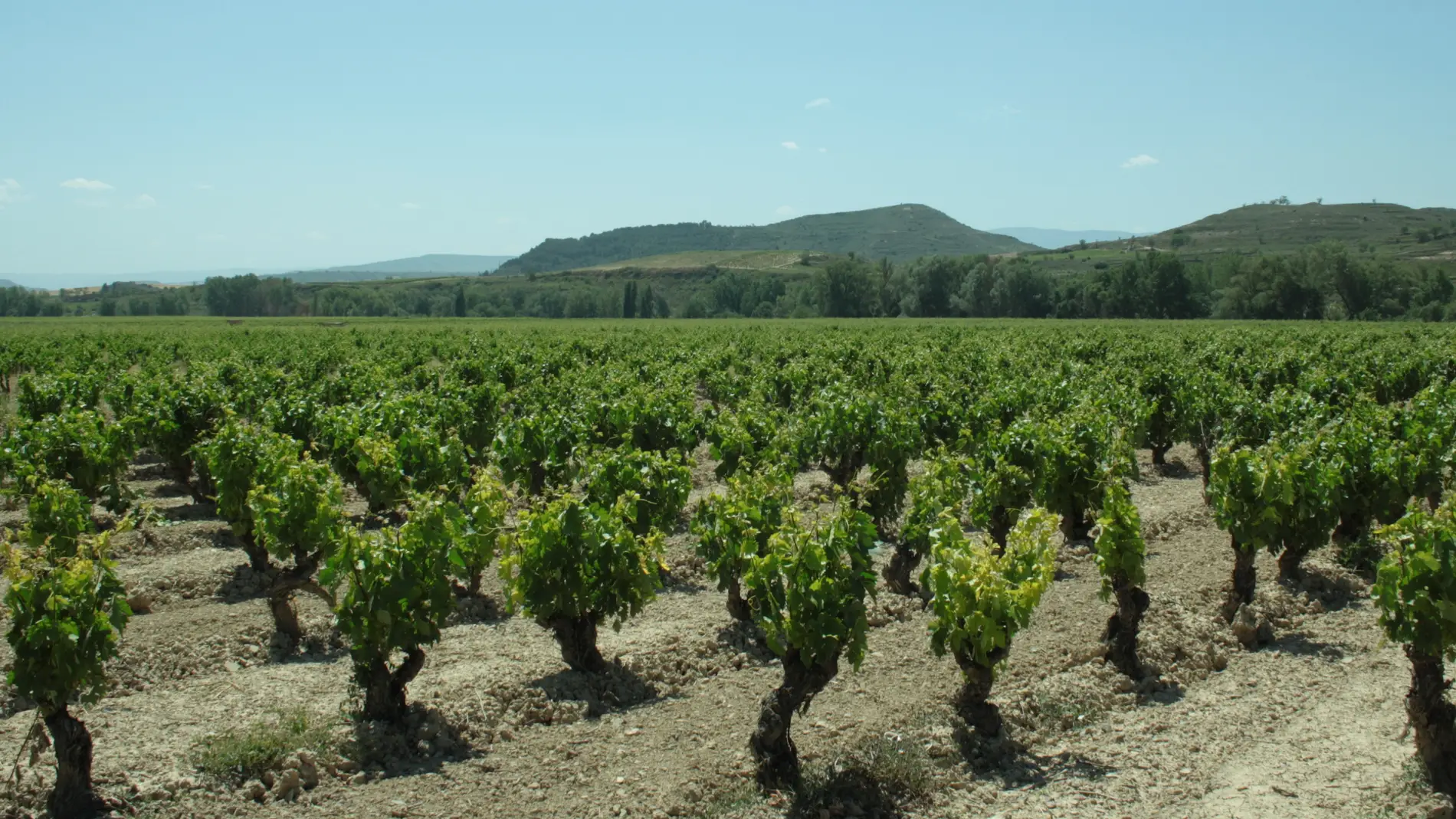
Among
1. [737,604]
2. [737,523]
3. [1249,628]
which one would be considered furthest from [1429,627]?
[737,604]

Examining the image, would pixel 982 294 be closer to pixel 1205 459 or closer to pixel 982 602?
pixel 1205 459

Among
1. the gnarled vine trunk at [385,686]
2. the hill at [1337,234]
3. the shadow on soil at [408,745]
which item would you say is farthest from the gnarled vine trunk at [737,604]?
the hill at [1337,234]

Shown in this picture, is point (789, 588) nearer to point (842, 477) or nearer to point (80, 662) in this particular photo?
point (80, 662)

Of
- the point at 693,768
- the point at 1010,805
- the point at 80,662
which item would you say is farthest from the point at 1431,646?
the point at 80,662

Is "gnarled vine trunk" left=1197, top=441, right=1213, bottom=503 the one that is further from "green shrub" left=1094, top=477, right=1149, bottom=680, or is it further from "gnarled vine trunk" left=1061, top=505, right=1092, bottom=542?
"green shrub" left=1094, top=477, right=1149, bottom=680

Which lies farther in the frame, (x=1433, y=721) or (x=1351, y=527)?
(x=1351, y=527)

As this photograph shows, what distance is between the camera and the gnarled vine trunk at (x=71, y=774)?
6.27m

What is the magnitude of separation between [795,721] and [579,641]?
6.66 feet

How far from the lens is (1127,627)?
8531 mm

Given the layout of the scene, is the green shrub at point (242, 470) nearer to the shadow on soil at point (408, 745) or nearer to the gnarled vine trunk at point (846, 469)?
the shadow on soil at point (408, 745)

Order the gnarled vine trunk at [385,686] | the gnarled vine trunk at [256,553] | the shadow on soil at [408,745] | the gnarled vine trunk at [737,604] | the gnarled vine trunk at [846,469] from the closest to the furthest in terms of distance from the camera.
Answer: the shadow on soil at [408,745], the gnarled vine trunk at [385,686], the gnarled vine trunk at [737,604], the gnarled vine trunk at [256,553], the gnarled vine trunk at [846,469]

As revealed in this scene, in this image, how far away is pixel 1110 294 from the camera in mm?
90188

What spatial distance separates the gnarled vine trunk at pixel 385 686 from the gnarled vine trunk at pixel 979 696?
4184 millimetres

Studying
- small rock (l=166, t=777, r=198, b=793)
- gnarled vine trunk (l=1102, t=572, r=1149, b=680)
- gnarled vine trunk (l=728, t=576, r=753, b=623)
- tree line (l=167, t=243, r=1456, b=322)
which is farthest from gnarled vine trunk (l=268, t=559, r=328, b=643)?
tree line (l=167, t=243, r=1456, b=322)
